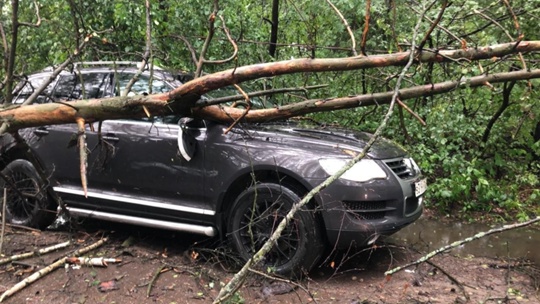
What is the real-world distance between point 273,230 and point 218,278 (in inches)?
26.3

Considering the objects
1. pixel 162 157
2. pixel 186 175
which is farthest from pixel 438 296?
pixel 162 157

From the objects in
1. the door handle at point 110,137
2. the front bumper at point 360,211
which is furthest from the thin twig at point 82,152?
the front bumper at point 360,211

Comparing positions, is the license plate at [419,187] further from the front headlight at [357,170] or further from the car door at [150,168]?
the car door at [150,168]

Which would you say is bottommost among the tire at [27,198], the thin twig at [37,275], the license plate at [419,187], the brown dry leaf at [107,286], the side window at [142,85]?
the brown dry leaf at [107,286]

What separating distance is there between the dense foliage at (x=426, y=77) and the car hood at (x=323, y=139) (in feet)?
5.93

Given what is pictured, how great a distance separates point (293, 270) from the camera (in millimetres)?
3859

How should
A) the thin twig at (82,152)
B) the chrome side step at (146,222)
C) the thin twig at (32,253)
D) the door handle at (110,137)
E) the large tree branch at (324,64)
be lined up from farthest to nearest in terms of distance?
the door handle at (110,137)
the chrome side step at (146,222)
the thin twig at (32,253)
the large tree branch at (324,64)
the thin twig at (82,152)

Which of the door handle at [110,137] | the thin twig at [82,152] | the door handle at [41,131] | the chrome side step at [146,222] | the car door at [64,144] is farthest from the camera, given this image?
the door handle at [41,131]

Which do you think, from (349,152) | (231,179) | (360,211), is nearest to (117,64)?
(231,179)

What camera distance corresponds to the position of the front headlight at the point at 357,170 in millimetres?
3814

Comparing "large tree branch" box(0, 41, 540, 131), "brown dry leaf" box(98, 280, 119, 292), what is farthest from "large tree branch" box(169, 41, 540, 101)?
"brown dry leaf" box(98, 280, 119, 292)

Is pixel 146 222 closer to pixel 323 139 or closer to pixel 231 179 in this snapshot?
pixel 231 179

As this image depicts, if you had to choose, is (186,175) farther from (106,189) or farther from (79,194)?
(79,194)

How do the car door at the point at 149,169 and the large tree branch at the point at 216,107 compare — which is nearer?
the large tree branch at the point at 216,107
